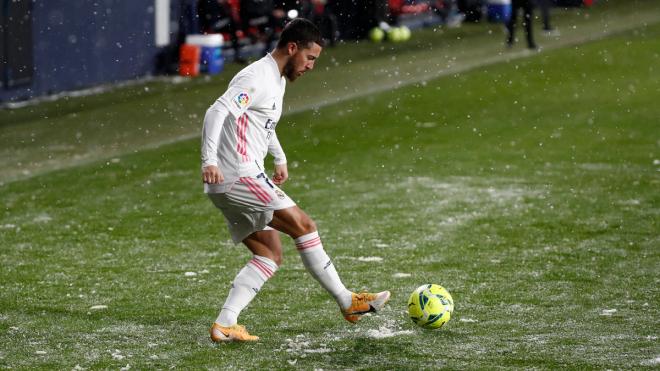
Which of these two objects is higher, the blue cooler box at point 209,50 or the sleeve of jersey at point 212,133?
the sleeve of jersey at point 212,133

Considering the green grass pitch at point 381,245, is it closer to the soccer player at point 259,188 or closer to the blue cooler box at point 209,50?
the soccer player at point 259,188

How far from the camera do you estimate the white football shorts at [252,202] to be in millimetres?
6742

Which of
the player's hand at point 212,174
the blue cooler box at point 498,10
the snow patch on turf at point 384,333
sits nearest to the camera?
the player's hand at point 212,174

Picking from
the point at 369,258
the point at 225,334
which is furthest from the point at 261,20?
the point at 225,334

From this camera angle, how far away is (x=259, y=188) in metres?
6.74

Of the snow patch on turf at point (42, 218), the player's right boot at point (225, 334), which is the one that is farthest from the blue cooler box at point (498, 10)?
the player's right boot at point (225, 334)

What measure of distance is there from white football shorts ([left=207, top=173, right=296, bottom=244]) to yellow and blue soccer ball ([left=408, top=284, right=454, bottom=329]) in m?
0.92

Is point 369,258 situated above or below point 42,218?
above

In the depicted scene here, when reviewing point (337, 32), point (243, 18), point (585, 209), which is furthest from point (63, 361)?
point (337, 32)

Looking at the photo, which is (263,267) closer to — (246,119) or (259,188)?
(259,188)

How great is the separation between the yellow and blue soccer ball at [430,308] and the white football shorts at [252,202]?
3.00 ft

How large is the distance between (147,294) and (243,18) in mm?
15471

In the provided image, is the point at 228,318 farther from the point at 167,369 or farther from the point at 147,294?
the point at 147,294

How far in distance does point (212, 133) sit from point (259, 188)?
430 millimetres
